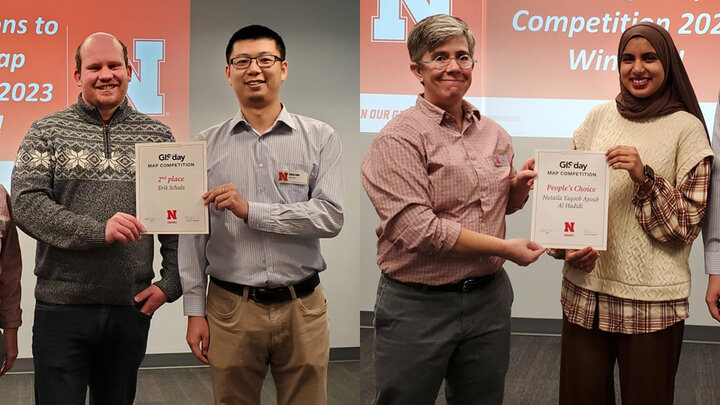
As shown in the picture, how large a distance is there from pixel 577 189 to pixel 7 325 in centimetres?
212

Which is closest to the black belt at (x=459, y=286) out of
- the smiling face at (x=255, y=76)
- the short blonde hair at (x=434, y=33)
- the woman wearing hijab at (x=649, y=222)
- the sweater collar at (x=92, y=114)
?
the woman wearing hijab at (x=649, y=222)

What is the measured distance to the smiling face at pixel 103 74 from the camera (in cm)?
248

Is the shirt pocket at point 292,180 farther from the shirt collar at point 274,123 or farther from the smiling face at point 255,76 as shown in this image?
the smiling face at point 255,76

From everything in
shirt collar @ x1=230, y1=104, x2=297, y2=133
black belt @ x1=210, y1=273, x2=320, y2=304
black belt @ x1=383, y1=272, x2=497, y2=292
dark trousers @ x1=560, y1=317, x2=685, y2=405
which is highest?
shirt collar @ x1=230, y1=104, x2=297, y2=133

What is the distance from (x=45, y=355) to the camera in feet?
7.99

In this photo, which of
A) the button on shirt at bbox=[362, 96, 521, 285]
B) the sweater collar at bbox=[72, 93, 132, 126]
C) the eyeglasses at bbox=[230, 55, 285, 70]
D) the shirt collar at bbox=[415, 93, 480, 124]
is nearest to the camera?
the button on shirt at bbox=[362, 96, 521, 285]

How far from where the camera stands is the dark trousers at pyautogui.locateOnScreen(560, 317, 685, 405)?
2305mm

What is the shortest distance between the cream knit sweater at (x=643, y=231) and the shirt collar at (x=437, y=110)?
50cm

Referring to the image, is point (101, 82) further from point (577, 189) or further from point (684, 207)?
point (684, 207)

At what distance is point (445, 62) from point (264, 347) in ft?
3.69

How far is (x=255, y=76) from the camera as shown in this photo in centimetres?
239

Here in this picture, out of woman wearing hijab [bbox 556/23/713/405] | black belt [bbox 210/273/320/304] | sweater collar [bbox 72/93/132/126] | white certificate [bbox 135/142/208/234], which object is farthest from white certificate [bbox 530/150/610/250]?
sweater collar [bbox 72/93/132/126]

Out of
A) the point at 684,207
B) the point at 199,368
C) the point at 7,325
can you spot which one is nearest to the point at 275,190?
the point at 7,325

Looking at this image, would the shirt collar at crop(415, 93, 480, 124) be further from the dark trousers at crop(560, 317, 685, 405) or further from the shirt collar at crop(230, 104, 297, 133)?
the dark trousers at crop(560, 317, 685, 405)
